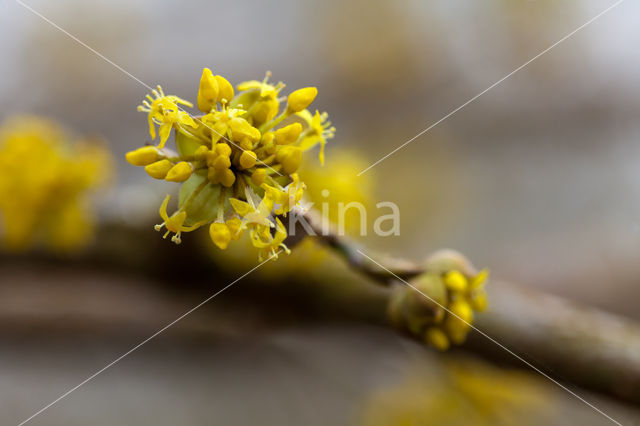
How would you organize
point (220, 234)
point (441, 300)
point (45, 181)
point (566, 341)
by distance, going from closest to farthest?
1. point (220, 234)
2. point (441, 300)
3. point (566, 341)
4. point (45, 181)

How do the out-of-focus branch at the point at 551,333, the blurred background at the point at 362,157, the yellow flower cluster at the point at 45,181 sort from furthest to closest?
the blurred background at the point at 362,157 → the yellow flower cluster at the point at 45,181 → the out-of-focus branch at the point at 551,333

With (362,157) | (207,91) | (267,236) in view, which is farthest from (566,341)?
(362,157)

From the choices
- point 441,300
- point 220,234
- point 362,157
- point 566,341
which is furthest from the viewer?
point 362,157

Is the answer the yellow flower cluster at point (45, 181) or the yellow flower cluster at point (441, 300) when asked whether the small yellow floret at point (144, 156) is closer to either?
the yellow flower cluster at point (441, 300)

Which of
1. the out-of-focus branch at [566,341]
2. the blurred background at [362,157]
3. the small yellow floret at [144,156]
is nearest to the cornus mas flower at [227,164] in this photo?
the small yellow floret at [144,156]

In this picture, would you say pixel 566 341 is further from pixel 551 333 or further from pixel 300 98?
pixel 300 98

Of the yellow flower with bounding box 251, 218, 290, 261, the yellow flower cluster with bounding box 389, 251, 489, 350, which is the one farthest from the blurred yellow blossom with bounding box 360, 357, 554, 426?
the yellow flower with bounding box 251, 218, 290, 261
